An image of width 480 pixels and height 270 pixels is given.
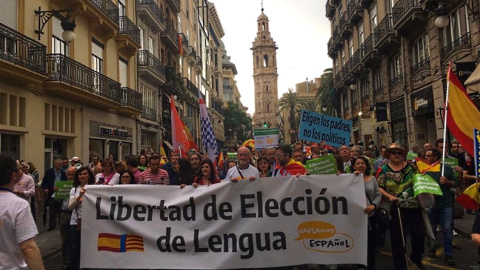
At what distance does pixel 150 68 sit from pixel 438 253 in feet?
69.8

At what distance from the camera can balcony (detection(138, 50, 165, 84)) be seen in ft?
80.1

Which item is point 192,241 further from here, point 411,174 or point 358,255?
point 411,174

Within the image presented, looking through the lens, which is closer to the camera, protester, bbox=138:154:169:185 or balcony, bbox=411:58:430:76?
protester, bbox=138:154:169:185

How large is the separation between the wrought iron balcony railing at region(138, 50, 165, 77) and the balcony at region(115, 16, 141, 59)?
168 cm

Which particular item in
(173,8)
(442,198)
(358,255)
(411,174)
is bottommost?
(358,255)

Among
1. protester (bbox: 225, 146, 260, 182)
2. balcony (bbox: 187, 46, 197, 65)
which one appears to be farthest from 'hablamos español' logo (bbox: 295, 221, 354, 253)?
balcony (bbox: 187, 46, 197, 65)

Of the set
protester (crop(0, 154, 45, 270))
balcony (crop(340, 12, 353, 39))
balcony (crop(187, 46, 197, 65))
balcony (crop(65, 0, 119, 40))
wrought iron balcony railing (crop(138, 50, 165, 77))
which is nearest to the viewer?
protester (crop(0, 154, 45, 270))

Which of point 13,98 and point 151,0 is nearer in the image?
point 13,98

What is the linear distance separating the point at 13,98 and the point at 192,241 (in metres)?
10.5

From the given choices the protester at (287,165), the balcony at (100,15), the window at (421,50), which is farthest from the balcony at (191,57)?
the protester at (287,165)

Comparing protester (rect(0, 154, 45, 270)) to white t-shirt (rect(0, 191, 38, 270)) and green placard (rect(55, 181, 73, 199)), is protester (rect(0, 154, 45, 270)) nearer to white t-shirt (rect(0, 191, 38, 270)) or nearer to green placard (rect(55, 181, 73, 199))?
white t-shirt (rect(0, 191, 38, 270))

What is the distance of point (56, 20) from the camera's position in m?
15.5

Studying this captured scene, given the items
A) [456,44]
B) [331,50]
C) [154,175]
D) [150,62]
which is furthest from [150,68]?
[331,50]

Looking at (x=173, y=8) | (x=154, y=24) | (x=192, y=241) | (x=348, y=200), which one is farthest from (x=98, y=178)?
(x=173, y=8)
